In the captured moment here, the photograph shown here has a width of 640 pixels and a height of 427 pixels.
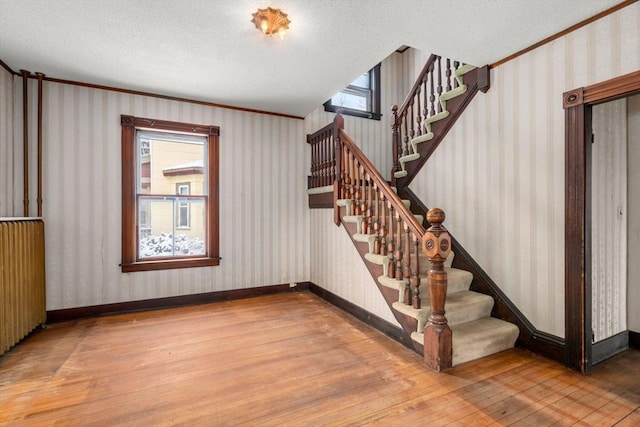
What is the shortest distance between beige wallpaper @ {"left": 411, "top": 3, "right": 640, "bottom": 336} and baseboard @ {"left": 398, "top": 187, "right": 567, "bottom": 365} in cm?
6

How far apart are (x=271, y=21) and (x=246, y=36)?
1.23 ft

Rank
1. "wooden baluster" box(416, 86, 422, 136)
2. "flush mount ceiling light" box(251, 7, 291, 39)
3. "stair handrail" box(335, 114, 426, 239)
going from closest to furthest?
"flush mount ceiling light" box(251, 7, 291, 39), "stair handrail" box(335, 114, 426, 239), "wooden baluster" box(416, 86, 422, 136)

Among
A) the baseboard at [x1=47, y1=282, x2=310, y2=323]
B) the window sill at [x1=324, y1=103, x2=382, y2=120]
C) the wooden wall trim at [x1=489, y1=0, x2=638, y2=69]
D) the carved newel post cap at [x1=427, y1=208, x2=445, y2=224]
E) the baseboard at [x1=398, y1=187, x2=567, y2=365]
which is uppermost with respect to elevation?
the window sill at [x1=324, y1=103, x2=382, y2=120]

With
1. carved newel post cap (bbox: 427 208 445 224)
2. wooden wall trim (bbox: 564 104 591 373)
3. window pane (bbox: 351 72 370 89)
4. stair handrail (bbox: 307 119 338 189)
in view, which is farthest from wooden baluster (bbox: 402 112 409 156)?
carved newel post cap (bbox: 427 208 445 224)

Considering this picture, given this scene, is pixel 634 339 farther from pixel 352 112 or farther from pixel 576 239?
pixel 352 112

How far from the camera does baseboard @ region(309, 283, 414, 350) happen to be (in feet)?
9.11

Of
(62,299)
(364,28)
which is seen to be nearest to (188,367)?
(62,299)

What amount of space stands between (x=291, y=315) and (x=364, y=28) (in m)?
3.01

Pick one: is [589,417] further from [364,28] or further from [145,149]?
[145,149]

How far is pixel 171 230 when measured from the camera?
4035 mm

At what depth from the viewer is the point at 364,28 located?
7.99 feet

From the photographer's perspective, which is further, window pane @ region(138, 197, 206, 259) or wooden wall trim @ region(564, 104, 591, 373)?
window pane @ region(138, 197, 206, 259)

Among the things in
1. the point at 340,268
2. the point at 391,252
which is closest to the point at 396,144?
the point at 340,268

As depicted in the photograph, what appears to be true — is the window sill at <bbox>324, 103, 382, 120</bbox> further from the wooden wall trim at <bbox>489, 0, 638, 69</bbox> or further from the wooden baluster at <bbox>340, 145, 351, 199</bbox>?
the wooden wall trim at <bbox>489, 0, 638, 69</bbox>
